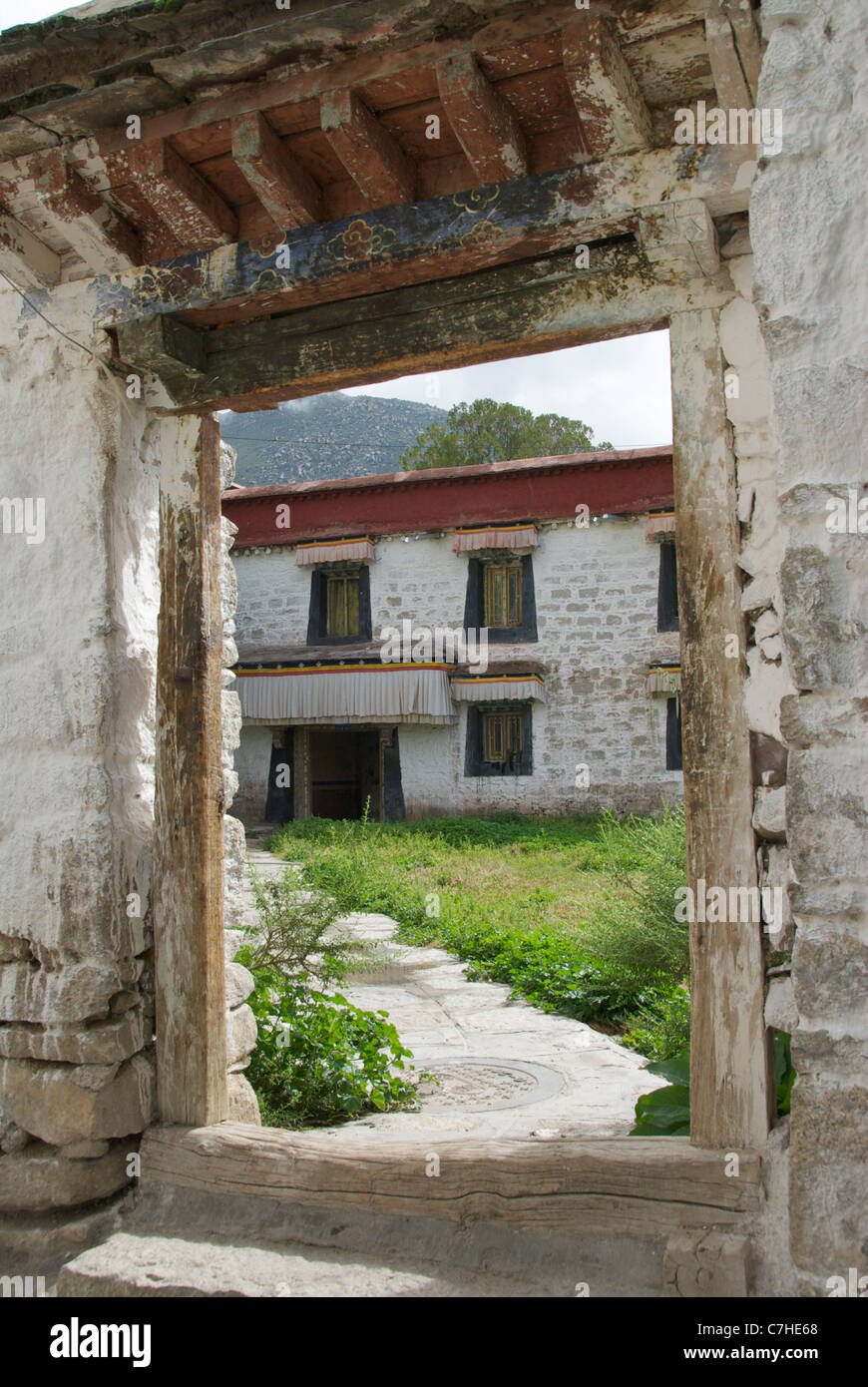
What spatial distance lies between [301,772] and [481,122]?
1436cm

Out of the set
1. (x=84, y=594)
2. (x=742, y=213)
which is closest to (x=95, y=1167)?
(x=84, y=594)

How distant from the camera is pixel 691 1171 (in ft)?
8.54

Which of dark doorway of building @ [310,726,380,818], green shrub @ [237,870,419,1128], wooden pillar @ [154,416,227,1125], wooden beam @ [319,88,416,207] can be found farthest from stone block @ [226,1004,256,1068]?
dark doorway of building @ [310,726,380,818]

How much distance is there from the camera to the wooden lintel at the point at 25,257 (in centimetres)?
336

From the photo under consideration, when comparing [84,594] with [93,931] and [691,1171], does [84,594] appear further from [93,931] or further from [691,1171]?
[691,1171]

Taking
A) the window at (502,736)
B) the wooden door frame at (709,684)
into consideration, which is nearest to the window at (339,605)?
the window at (502,736)

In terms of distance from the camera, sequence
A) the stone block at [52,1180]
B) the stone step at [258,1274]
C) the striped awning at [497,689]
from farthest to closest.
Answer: the striped awning at [497,689]
the stone block at [52,1180]
the stone step at [258,1274]

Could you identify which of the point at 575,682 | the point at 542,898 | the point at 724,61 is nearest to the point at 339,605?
the point at 575,682

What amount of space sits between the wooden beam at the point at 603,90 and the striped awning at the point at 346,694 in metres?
12.7

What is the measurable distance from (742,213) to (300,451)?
227 feet

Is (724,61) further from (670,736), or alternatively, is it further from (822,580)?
(670,736)

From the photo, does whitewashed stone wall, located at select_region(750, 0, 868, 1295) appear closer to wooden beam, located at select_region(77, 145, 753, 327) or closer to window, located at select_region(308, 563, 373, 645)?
wooden beam, located at select_region(77, 145, 753, 327)

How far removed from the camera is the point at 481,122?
2.73 meters

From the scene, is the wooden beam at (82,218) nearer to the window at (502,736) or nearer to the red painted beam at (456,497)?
the red painted beam at (456,497)
